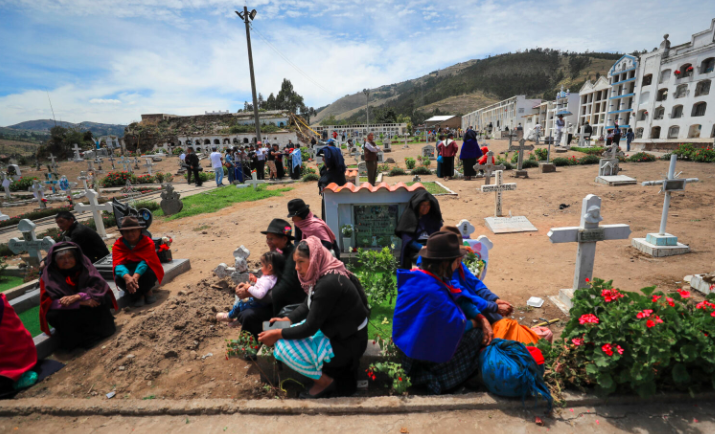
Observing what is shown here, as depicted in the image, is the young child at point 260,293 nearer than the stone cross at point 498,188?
Yes

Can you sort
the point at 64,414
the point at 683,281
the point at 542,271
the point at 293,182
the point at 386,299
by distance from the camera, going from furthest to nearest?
1. the point at 293,182
2. the point at 542,271
3. the point at 683,281
4. the point at 386,299
5. the point at 64,414

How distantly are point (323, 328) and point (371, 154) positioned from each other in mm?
8601

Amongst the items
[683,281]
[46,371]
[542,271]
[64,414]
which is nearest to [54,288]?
[46,371]

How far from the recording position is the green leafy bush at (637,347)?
225 centimetres

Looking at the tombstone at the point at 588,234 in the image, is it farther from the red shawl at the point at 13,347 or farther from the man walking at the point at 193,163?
the man walking at the point at 193,163

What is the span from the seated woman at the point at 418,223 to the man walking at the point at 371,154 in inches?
249

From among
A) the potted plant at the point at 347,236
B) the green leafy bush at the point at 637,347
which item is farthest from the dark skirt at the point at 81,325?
the green leafy bush at the point at 637,347

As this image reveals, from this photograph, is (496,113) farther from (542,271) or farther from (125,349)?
(125,349)

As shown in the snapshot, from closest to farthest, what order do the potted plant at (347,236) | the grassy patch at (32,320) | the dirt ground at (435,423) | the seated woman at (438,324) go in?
the dirt ground at (435,423)
the seated woman at (438,324)
the grassy patch at (32,320)
the potted plant at (347,236)

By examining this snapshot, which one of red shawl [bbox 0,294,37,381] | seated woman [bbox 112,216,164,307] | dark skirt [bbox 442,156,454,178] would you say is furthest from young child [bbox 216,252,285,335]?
dark skirt [bbox 442,156,454,178]

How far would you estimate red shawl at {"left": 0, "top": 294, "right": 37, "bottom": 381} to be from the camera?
3076mm

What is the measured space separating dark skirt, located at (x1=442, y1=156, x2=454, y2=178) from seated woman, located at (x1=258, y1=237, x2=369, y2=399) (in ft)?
37.4

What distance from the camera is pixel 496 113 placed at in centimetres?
4331

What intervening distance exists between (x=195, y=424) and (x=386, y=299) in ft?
7.45
